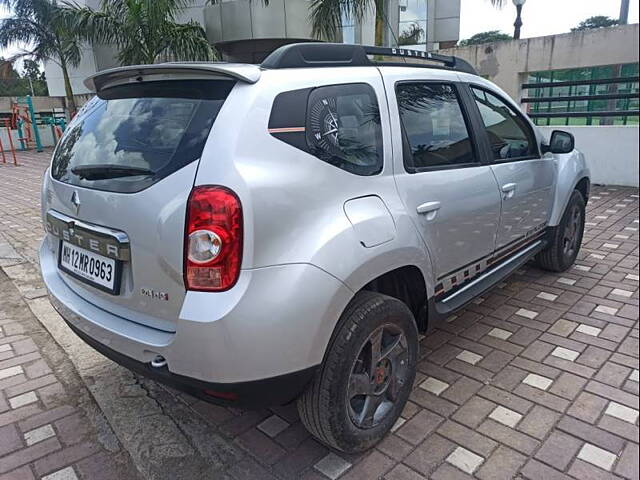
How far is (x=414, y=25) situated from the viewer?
1889 centimetres

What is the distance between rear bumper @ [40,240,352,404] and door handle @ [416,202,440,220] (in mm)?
686

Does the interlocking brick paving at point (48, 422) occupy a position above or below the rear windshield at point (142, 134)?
below

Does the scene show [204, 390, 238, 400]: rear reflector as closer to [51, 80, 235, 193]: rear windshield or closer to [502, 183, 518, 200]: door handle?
[51, 80, 235, 193]: rear windshield

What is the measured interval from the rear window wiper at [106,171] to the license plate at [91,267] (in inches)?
13.2

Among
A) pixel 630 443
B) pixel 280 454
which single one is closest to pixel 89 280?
pixel 280 454

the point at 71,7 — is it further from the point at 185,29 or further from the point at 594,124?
the point at 594,124

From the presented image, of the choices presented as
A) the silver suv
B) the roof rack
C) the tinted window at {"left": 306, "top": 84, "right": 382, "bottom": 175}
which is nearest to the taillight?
the silver suv

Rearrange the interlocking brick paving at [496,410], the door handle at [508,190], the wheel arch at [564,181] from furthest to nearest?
the wheel arch at [564,181]
the door handle at [508,190]
the interlocking brick paving at [496,410]

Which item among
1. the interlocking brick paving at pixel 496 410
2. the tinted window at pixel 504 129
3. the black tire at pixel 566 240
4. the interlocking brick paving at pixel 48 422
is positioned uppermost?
the tinted window at pixel 504 129

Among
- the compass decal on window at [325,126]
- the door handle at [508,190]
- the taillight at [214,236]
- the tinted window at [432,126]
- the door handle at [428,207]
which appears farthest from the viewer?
the door handle at [508,190]

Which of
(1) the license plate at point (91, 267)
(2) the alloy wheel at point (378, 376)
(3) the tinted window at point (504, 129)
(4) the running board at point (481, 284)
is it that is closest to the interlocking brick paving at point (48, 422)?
(1) the license plate at point (91, 267)

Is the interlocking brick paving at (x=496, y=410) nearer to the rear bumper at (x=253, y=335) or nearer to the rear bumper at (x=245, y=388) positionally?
the rear bumper at (x=245, y=388)

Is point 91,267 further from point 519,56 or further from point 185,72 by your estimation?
point 519,56

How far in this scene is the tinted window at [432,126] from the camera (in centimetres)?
247
